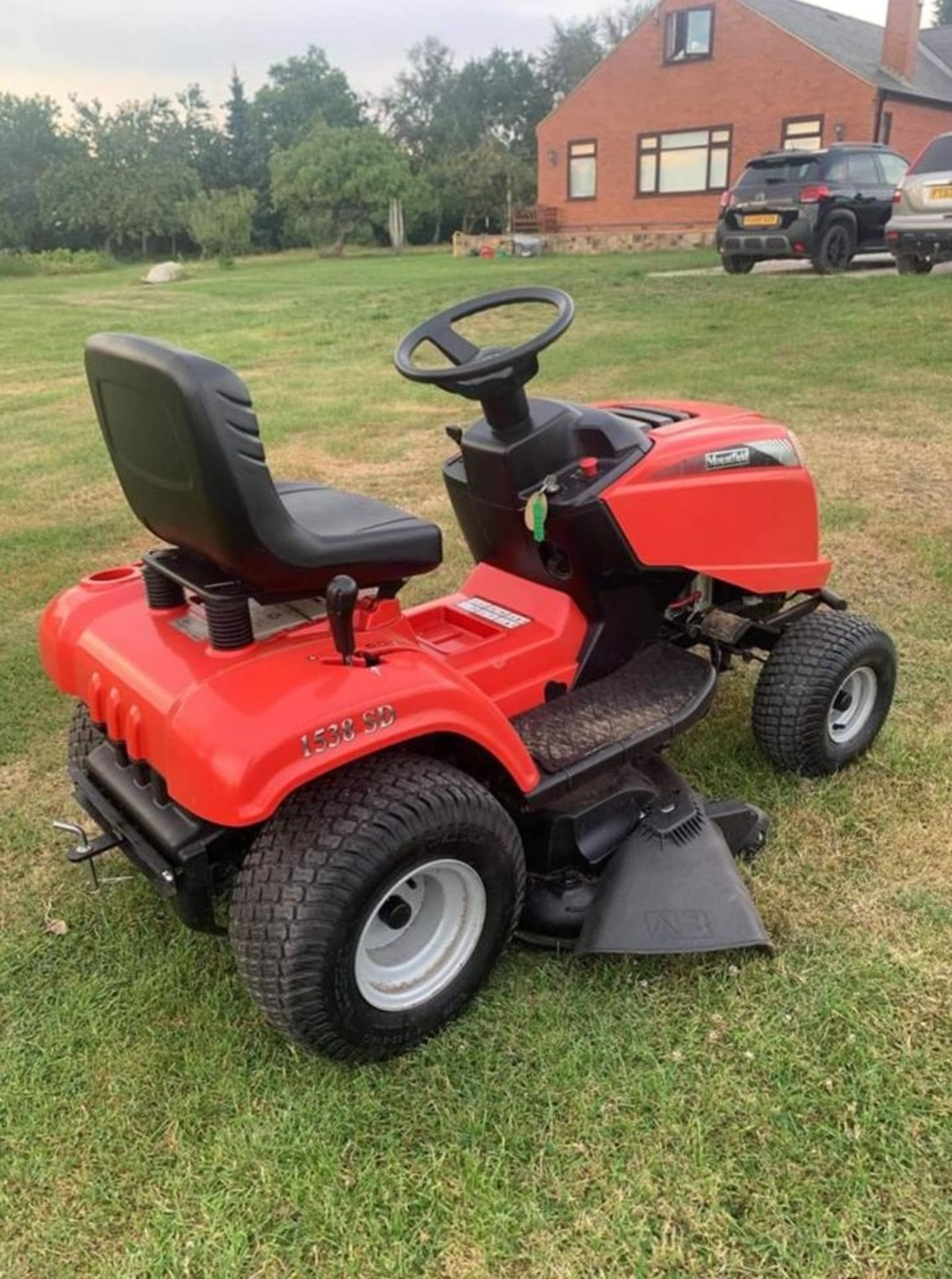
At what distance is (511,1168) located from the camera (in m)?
1.83

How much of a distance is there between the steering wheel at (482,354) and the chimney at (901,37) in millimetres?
27112

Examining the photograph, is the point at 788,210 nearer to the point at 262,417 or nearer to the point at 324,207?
the point at 262,417

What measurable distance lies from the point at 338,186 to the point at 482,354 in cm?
3904

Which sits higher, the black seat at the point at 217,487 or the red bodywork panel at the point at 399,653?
the black seat at the point at 217,487

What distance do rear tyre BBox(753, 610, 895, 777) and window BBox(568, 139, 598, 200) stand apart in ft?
89.8

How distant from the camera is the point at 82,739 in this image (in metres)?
2.53

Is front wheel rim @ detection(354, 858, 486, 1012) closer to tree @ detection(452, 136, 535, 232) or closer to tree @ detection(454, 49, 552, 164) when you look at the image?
tree @ detection(452, 136, 535, 232)

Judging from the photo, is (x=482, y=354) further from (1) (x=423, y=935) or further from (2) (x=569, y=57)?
(2) (x=569, y=57)

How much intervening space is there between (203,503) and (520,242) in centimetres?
2584

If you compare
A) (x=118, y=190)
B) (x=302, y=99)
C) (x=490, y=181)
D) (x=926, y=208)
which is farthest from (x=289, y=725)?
(x=302, y=99)

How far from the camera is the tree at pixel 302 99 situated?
61156mm

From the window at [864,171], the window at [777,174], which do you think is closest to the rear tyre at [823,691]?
the window at [777,174]

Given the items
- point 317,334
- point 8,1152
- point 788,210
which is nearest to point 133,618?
point 8,1152

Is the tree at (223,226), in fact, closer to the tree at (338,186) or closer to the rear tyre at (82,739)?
the tree at (338,186)
